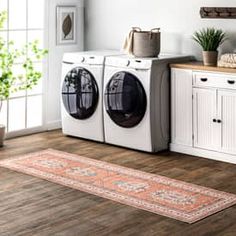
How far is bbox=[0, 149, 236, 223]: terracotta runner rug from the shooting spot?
13.6 feet

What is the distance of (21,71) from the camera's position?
6.30 meters

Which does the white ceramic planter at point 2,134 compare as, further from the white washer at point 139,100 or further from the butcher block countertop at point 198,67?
the butcher block countertop at point 198,67

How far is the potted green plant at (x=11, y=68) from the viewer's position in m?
5.85

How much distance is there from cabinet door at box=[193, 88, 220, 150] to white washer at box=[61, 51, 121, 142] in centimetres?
102

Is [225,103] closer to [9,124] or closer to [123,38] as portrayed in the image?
[123,38]

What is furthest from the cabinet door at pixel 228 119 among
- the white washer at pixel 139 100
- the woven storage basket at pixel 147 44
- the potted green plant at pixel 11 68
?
the potted green plant at pixel 11 68

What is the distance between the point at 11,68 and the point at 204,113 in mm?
2125

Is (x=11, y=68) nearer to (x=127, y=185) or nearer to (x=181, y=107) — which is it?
(x=181, y=107)

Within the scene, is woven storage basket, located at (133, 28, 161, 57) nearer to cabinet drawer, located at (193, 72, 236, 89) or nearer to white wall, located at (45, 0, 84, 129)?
cabinet drawer, located at (193, 72, 236, 89)

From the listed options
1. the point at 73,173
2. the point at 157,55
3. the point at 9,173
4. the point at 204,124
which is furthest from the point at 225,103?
the point at 9,173

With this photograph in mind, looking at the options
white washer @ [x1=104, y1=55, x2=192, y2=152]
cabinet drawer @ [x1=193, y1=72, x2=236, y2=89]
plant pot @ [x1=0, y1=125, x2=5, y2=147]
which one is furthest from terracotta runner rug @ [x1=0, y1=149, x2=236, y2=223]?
cabinet drawer @ [x1=193, y1=72, x2=236, y2=89]

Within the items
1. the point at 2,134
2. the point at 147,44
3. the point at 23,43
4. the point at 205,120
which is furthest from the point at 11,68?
the point at 205,120

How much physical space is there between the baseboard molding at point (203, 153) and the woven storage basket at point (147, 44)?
93cm

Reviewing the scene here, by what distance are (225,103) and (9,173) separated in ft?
6.55
